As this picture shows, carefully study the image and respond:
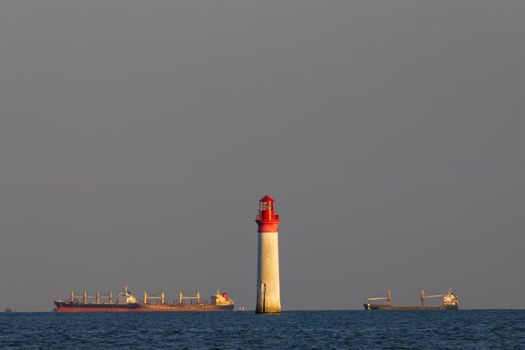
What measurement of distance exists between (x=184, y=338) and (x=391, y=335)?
23048 millimetres

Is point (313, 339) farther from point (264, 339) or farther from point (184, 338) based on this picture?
point (184, 338)

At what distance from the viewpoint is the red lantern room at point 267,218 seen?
454 ft

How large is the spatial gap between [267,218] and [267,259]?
5.39 m

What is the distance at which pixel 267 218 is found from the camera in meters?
139

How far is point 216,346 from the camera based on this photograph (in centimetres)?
9838

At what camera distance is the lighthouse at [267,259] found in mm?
137625

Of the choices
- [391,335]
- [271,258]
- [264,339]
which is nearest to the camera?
[264,339]

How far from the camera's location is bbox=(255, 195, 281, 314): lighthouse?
452 ft

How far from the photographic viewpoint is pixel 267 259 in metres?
138

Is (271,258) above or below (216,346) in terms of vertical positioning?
above

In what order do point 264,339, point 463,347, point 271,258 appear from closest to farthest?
point 463,347 → point 264,339 → point 271,258

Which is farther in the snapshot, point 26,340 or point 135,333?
point 135,333

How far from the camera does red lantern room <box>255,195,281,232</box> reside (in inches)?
5453

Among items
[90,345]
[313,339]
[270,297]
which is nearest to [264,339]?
[313,339]
